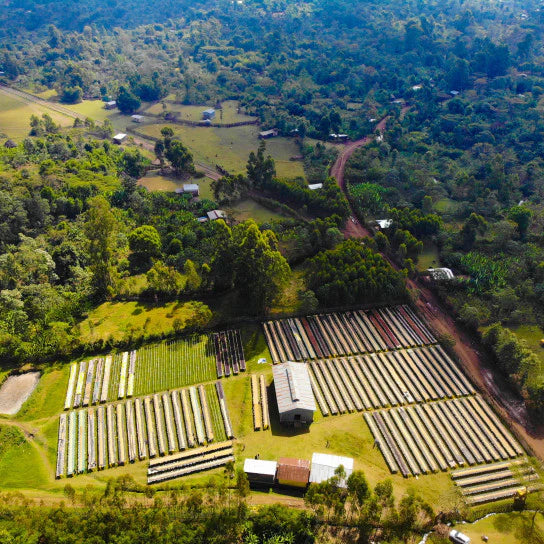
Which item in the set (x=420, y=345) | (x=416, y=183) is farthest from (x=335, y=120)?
(x=420, y=345)

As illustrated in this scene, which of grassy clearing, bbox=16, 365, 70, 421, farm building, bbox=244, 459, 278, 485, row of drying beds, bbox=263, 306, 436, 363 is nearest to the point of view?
farm building, bbox=244, 459, 278, 485

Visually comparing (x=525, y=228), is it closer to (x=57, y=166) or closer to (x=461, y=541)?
(x=461, y=541)

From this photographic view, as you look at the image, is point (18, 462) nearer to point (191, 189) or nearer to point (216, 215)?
point (216, 215)

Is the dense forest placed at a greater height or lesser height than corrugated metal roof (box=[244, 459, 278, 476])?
greater

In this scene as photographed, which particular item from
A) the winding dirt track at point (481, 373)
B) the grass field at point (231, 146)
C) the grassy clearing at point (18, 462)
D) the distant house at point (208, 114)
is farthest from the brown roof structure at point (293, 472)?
the distant house at point (208, 114)

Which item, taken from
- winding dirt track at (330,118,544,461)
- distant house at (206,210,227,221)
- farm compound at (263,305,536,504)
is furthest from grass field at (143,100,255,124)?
farm compound at (263,305,536,504)

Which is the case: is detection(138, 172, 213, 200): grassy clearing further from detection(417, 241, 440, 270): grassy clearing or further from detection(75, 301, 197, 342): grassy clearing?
detection(417, 241, 440, 270): grassy clearing

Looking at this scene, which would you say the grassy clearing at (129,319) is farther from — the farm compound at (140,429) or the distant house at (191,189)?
the distant house at (191,189)

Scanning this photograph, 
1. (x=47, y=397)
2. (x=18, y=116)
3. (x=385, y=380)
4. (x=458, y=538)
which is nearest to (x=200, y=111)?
(x=18, y=116)
